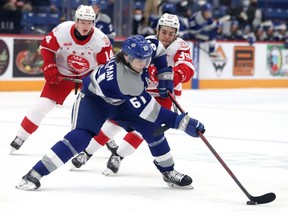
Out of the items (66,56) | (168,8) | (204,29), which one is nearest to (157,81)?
(66,56)

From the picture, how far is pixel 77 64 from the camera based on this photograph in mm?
6984

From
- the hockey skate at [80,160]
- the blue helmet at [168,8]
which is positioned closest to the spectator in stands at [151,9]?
the blue helmet at [168,8]

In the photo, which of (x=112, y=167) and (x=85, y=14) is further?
(x=85, y=14)

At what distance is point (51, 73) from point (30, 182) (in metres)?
1.68

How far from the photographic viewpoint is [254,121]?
33.7ft

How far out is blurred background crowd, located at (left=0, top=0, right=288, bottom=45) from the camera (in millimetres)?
13672

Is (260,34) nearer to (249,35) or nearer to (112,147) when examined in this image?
(249,35)

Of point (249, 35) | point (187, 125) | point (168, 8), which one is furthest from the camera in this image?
point (249, 35)

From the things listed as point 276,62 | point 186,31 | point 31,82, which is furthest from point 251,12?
point 31,82

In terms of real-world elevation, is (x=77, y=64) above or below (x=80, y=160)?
above

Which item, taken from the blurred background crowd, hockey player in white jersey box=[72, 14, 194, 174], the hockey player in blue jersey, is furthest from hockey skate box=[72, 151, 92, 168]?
the blurred background crowd

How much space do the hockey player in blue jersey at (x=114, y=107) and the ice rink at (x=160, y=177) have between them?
0.61 ft

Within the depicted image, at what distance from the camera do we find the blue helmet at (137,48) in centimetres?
521

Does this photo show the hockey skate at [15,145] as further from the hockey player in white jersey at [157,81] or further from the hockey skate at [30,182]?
the hockey skate at [30,182]
